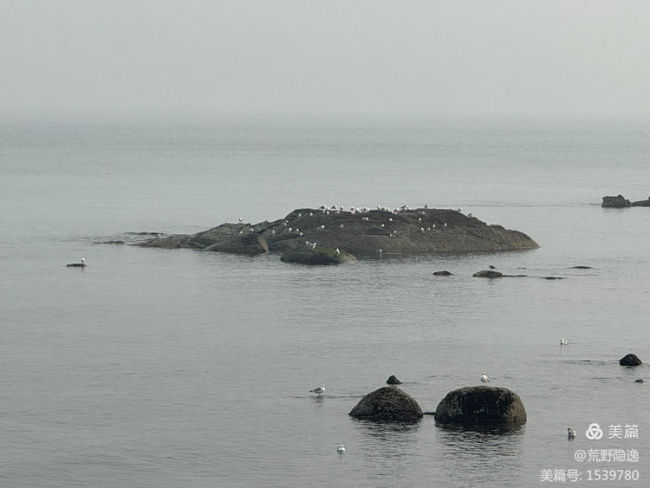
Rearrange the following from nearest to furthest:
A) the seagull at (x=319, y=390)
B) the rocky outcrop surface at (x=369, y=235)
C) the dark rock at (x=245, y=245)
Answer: the seagull at (x=319, y=390), the dark rock at (x=245, y=245), the rocky outcrop surface at (x=369, y=235)

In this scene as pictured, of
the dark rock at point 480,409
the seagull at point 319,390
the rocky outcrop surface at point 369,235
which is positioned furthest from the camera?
the rocky outcrop surface at point 369,235

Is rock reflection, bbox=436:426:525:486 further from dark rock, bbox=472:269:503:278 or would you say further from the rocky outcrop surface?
the rocky outcrop surface

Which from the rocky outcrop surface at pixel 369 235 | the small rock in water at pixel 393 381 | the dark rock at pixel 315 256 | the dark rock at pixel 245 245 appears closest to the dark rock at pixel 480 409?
the small rock in water at pixel 393 381

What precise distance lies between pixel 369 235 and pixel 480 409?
2442 inches

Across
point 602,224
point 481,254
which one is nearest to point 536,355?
point 481,254

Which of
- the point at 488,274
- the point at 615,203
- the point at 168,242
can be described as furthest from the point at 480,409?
the point at 615,203

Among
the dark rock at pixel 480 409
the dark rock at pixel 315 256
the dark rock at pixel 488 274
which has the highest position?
the dark rock at pixel 315 256

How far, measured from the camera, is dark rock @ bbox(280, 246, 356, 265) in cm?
11862

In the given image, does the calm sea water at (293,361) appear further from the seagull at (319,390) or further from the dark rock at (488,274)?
the dark rock at (488,274)

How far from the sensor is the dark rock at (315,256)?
119 m

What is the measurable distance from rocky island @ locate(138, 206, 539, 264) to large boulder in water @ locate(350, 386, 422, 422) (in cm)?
5356

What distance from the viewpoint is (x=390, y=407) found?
64438mm

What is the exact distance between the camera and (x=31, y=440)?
61875mm

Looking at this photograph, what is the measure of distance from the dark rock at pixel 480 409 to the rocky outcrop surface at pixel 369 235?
57.9 m
